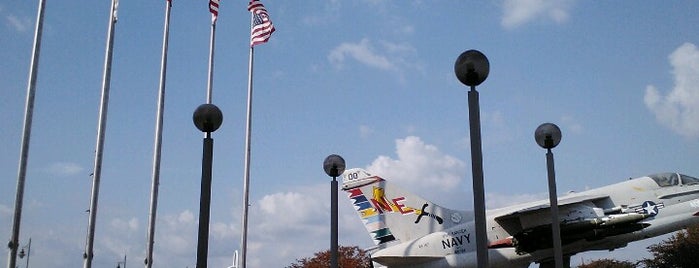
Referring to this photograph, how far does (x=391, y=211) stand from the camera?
3025cm

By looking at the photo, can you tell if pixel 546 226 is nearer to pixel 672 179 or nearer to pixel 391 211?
pixel 672 179

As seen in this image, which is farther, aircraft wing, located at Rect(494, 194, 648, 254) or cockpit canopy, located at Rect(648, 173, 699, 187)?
cockpit canopy, located at Rect(648, 173, 699, 187)

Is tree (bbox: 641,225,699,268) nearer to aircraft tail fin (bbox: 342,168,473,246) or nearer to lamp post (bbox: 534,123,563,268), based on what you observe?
aircraft tail fin (bbox: 342,168,473,246)

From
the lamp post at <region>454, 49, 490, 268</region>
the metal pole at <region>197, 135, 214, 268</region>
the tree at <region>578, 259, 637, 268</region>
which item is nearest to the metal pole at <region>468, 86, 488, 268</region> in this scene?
the lamp post at <region>454, 49, 490, 268</region>

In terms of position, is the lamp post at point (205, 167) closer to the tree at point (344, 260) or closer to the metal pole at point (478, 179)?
the metal pole at point (478, 179)

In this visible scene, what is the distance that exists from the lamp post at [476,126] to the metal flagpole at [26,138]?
43.7 ft

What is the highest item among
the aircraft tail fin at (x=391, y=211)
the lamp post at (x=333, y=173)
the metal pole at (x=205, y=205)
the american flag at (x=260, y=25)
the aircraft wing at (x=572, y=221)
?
the american flag at (x=260, y=25)

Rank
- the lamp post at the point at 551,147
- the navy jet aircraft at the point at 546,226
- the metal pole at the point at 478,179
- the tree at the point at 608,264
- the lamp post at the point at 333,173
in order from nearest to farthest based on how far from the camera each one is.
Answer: the metal pole at the point at 478,179, the lamp post at the point at 551,147, the lamp post at the point at 333,173, the navy jet aircraft at the point at 546,226, the tree at the point at 608,264

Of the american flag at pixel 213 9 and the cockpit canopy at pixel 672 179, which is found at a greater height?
the american flag at pixel 213 9

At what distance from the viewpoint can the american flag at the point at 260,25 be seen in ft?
78.7

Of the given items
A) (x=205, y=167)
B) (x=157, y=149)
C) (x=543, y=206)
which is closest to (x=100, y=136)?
(x=157, y=149)

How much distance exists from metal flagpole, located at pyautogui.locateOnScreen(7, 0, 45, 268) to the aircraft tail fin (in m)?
15.7

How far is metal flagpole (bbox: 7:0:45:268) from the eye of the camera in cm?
1695

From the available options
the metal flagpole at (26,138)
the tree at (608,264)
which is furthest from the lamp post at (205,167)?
the tree at (608,264)
